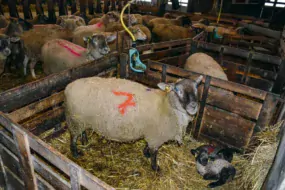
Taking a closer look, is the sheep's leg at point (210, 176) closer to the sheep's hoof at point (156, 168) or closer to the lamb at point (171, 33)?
the sheep's hoof at point (156, 168)

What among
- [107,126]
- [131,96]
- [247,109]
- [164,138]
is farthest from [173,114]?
[247,109]

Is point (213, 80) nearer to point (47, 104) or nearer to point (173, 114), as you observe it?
point (173, 114)

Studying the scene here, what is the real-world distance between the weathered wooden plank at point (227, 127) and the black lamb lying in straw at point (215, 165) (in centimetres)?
30

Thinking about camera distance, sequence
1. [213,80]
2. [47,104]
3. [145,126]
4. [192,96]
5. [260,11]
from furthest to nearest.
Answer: [260,11], [213,80], [47,104], [145,126], [192,96]

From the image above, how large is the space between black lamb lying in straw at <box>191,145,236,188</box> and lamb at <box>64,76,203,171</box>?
598 mm

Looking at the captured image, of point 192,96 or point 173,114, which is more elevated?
point 192,96

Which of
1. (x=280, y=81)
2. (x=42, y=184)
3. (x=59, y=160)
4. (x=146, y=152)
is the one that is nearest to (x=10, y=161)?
(x=42, y=184)

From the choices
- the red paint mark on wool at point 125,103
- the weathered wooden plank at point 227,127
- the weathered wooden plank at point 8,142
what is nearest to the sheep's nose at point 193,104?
the red paint mark on wool at point 125,103

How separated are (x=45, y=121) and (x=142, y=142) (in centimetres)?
180

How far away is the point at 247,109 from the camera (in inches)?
142

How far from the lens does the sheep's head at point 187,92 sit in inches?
122

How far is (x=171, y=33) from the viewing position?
8891 mm

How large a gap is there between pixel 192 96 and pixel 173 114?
0.45 meters

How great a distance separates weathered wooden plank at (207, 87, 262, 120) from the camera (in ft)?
11.6
